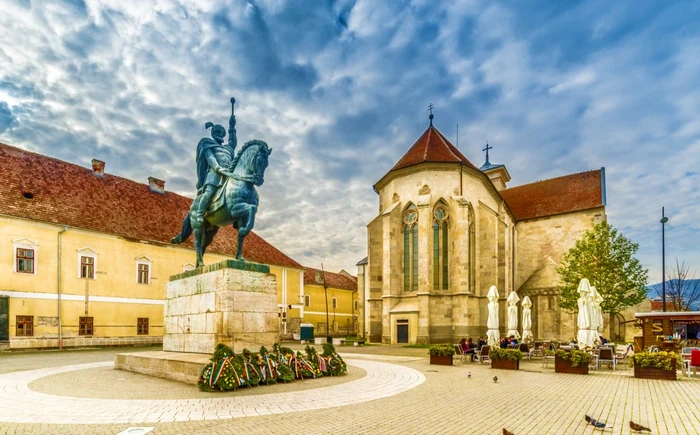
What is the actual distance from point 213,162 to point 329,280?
45979 mm

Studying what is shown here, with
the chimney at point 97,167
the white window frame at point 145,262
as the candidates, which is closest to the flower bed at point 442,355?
the white window frame at point 145,262

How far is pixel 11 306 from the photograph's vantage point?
23.3m

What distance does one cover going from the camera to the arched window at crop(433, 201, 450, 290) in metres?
30.8

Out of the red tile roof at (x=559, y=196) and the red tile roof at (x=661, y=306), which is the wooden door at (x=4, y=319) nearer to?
the red tile roof at (x=559, y=196)

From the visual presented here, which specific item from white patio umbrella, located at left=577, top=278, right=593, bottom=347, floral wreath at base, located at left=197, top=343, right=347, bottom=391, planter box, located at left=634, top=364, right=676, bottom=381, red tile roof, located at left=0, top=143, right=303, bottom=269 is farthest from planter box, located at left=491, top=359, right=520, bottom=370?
red tile roof, located at left=0, top=143, right=303, bottom=269

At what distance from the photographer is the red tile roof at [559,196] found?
4012cm

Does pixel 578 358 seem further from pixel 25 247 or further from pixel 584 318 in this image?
pixel 25 247

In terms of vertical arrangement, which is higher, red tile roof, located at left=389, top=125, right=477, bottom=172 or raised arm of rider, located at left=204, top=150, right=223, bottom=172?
red tile roof, located at left=389, top=125, right=477, bottom=172

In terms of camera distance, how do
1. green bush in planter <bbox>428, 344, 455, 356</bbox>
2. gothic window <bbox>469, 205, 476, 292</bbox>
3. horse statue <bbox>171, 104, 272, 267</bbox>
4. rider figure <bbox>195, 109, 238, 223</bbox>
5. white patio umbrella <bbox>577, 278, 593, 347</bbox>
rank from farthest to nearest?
gothic window <bbox>469, 205, 476, 292</bbox> < white patio umbrella <bbox>577, 278, 593, 347</bbox> < green bush in planter <bbox>428, 344, 455, 356</bbox> < rider figure <bbox>195, 109, 238, 223</bbox> < horse statue <bbox>171, 104, 272, 267</bbox>

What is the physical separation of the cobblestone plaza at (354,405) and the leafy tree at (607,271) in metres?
17.8

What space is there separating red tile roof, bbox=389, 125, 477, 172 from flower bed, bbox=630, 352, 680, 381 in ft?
67.4

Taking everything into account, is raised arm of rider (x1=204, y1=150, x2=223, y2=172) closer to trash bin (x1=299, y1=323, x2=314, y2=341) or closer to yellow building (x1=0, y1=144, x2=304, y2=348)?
yellow building (x1=0, y1=144, x2=304, y2=348)

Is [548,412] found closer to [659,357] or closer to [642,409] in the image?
[642,409]

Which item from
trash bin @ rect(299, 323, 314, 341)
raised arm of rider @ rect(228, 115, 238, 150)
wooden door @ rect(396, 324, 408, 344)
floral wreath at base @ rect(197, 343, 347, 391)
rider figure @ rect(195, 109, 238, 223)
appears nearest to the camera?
floral wreath at base @ rect(197, 343, 347, 391)
